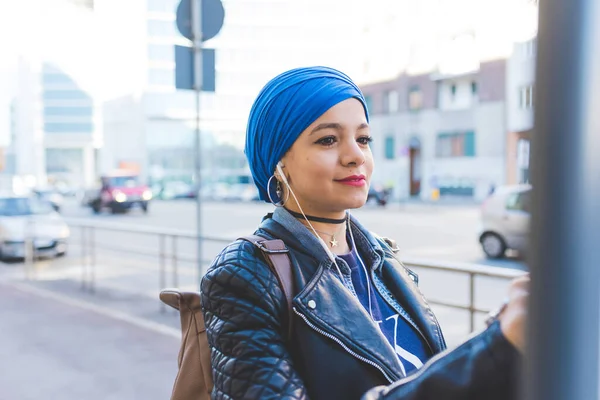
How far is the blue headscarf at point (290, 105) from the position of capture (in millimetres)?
1211

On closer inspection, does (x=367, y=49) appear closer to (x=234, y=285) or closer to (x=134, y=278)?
(x=134, y=278)

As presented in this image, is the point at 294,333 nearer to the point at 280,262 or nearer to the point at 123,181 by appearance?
the point at 280,262

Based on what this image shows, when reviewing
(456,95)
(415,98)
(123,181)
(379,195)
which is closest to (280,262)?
(123,181)

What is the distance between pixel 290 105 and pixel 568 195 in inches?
29.4

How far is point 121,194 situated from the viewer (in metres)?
25.8

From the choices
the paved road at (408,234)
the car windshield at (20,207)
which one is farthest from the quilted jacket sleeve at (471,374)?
the car windshield at (20,207)

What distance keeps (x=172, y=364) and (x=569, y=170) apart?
438 cm

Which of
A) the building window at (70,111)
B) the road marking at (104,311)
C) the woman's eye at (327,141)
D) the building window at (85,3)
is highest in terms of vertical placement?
the building window at (70,111)

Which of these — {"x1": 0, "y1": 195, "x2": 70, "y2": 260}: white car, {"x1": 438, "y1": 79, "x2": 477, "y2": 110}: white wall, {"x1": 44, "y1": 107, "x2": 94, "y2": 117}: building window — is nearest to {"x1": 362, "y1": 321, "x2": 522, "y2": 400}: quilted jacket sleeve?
{"x1": 0, "y1": 195, "x2": 70, "y2": 260}: white car

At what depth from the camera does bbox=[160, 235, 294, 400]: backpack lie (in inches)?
45.6

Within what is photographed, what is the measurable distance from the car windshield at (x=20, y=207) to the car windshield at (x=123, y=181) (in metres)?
13.7

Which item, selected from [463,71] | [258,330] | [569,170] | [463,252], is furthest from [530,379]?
[463,71]

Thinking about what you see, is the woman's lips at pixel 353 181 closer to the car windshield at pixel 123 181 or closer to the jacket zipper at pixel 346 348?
the jacket zipper at pixel 346 348

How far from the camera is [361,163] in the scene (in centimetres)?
125
